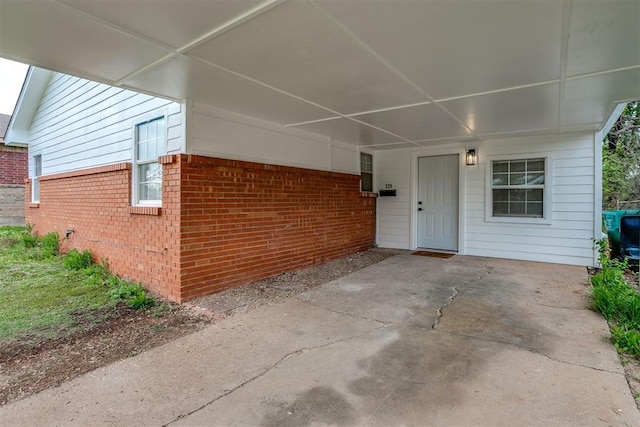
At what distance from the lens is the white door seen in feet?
23.7

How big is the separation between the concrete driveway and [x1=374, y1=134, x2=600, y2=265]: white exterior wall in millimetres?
2634

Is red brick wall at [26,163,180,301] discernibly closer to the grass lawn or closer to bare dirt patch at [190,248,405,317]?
the grass lawn

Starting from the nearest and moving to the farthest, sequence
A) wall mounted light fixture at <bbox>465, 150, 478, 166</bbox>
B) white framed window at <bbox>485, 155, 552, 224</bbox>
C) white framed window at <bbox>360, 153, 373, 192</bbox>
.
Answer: white framed window at <bbox>485, 155, 552, 224</bbox> < wall mounted light fixture at <bbox>465, 150, 478, 166</bbox> < white framed window at <bbox>360, 153, 373, 192</bbox>

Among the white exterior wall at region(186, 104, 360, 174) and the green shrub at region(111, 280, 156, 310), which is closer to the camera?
the green shrub at region(111, 280, 156, 310)

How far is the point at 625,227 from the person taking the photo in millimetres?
6016

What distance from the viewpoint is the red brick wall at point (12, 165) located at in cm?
1060

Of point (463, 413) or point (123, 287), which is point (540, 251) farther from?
point (123, 287)

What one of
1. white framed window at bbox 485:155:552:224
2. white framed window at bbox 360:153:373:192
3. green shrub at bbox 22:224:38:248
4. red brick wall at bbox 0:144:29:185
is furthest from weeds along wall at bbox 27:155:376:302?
red brick wall at bbox 0:144:29:185

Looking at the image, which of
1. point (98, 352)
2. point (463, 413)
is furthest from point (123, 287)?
point (463, 413)

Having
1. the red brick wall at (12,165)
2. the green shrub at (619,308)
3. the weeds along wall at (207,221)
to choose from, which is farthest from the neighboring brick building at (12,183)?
the green shrub at (619,308)

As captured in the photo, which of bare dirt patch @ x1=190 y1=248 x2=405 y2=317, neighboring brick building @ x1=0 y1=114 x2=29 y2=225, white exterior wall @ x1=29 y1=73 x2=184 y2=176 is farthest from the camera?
neighboring brick building @ x1=0 y1=114 x2=29 y2=225

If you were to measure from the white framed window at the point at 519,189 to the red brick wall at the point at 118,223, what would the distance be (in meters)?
5.76

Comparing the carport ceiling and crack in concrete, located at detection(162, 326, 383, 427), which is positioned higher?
the carport ceiling

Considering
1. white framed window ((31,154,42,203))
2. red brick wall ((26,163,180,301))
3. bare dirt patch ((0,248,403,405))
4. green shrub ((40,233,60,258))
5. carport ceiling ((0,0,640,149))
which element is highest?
carport ceiling ((0,0,640,149))
